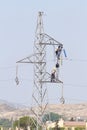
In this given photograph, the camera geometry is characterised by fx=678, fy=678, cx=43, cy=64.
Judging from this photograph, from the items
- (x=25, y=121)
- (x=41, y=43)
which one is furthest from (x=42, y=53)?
(x=25, y=121)

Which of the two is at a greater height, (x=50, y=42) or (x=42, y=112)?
(x=50, y=42)

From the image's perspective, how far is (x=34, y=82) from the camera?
157 feet

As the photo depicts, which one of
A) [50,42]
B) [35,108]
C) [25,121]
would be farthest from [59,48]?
[25,121]

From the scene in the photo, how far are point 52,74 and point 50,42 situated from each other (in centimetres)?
259

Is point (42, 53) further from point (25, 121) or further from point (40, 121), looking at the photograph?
point (25, 121)

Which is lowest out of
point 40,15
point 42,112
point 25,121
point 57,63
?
point 25,121

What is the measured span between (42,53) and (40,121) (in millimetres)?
5026

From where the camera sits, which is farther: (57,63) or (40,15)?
(40,15)

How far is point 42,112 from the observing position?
4753cm

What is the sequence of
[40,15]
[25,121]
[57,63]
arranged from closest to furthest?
[57,63] < [40,15] < [25,121]

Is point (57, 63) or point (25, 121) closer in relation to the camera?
point (57, 63)

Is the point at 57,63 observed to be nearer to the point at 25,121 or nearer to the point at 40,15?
the point at 40,15

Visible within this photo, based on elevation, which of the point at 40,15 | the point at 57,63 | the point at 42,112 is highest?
the point at 40,15

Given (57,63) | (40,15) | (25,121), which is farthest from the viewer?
(25,121)
